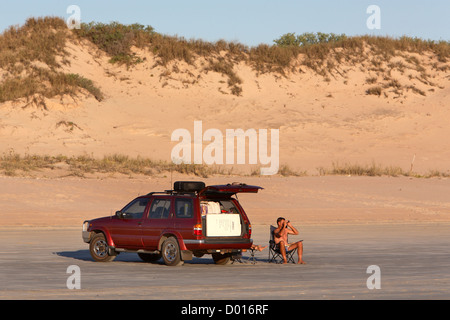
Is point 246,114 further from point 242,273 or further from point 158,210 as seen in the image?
point 242,273

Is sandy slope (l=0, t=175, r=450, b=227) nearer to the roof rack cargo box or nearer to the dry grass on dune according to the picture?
the roof rack cargo box

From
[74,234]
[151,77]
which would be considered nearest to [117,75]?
[151,77]

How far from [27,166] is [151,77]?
69.1 feet

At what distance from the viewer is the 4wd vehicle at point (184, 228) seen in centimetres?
1916

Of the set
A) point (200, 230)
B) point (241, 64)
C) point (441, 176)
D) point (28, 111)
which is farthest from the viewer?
point (241, 64)

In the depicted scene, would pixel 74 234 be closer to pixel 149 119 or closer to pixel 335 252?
pixel 335 252

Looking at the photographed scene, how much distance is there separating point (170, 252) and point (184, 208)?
1.01 m

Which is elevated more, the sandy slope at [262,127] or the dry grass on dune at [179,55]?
the dry grass on dune at [179,55]

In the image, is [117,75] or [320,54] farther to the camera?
[320,54]

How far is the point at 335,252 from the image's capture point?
899 inches

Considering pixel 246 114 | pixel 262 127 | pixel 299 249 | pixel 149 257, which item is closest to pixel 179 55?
pixel 246 114

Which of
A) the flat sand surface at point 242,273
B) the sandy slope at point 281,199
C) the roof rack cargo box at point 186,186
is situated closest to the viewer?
the flat sand surface at point 242,273

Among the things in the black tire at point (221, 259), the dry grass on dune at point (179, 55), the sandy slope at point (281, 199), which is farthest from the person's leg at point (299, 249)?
the dry grass on dune at point (179, 55)

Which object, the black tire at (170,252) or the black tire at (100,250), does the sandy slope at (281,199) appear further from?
the black tire at (170,252)
